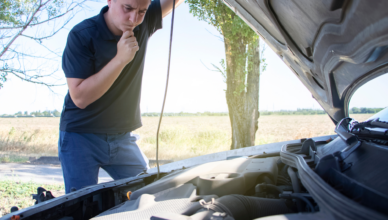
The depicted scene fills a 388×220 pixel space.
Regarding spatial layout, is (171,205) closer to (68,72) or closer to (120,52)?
(120,52)

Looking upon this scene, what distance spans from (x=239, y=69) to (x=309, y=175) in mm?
5398

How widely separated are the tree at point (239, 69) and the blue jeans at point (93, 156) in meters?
4.40

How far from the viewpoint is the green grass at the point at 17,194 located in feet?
15.2

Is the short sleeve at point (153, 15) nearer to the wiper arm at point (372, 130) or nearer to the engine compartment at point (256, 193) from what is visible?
the engine compartment at point (256, 193)

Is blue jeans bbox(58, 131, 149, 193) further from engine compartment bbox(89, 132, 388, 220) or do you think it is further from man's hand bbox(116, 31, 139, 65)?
engine compartment bbox(89, 132, 388, 220)

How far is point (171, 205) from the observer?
107 centimetres

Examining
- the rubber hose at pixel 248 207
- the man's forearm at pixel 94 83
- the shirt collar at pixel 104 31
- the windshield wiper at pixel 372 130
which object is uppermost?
the shirt collar at pixel 104 31

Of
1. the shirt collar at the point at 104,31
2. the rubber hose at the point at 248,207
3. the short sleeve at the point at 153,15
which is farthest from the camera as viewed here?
the short sleeve at the point at 153,15

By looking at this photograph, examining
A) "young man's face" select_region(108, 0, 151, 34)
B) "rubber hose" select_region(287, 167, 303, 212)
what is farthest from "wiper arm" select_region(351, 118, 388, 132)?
"young man's face" select_region(108, 0, 151, 34)

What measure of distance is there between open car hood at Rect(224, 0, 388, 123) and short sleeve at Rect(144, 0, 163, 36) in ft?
2.76

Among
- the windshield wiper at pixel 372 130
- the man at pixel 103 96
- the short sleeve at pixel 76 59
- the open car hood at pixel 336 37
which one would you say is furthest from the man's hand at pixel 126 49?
the windshield wiper at pixel 372 130

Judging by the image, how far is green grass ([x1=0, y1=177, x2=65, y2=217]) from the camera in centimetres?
463

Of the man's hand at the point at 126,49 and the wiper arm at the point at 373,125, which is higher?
the man's hand at the point at 126,49

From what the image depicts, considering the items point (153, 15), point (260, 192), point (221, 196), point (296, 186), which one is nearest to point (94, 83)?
point (153, 15)
